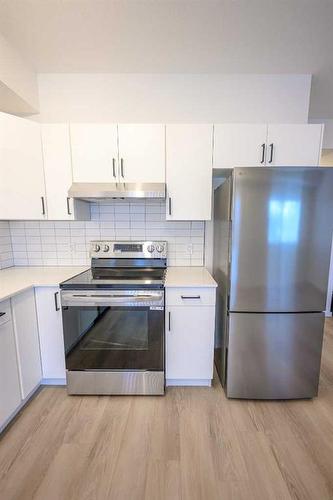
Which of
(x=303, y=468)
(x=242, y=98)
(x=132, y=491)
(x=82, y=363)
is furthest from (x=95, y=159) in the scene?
(x=303, y=468)

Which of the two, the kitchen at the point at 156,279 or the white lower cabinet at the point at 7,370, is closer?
the kitchen at the point at 156,279

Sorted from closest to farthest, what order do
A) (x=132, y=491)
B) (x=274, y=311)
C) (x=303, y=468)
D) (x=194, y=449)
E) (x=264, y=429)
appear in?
(x=132, y=491), (x=303, y=468), (x=194, y=449), (x=264, y=429), (x=274, y=311)

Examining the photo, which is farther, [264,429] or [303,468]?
[264,429]

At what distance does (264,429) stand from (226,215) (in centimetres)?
156

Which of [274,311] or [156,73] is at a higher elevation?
[156,73]

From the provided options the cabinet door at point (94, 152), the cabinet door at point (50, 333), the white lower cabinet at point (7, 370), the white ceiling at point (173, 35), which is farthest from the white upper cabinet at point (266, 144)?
the white lower cabinet at point (7, 370)

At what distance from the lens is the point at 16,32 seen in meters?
1.62

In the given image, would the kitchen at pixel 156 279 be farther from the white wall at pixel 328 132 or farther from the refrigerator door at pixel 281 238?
the white wall at pixel 328 132

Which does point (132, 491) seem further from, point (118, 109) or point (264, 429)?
point (118, 109)

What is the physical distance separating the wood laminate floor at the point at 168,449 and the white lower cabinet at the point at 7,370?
16 cm

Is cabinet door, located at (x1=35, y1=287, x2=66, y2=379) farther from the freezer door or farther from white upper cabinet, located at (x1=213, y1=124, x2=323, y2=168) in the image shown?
white upper cabinet, located at (x1=213, y1=124, x2=323, y2=168)

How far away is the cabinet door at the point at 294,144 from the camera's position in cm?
187

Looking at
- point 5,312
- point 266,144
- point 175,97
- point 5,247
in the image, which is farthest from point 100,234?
point 266,144

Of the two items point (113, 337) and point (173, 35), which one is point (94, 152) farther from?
point (113, 337)
